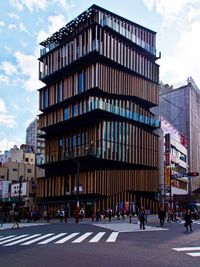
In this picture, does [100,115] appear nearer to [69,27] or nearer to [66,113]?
[66,113]

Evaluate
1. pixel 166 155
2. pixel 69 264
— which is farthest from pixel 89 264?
pixel 166 155

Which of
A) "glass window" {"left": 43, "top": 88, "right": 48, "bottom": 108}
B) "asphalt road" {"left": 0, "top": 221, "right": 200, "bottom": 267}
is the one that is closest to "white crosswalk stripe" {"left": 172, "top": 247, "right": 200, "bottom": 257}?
"asphalt road" {"left": 0, "top": 221, "right": 200, "bottom": 267}

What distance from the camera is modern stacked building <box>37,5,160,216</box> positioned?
58.9 m

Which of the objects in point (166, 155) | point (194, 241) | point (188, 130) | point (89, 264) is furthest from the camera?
point (188, 130)

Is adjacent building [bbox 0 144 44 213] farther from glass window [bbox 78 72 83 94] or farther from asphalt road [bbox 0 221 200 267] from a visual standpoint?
asphalt road [bbox 0 221 200 267]

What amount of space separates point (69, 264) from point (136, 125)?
170ft

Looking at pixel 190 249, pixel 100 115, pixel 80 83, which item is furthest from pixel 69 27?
pixel 190 249

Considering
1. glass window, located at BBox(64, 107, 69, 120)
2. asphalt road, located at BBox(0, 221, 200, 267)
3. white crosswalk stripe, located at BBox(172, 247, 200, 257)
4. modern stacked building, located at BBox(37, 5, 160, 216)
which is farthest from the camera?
glass window, located at BBox(64, 107, 69, 120)

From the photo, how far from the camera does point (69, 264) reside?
13.8m

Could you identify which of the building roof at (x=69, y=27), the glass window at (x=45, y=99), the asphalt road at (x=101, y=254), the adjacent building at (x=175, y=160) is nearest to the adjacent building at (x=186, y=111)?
the adjacent building at (x=175, y=160)

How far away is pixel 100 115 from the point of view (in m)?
59.9

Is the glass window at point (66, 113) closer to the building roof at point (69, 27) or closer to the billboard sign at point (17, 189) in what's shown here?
the building roof at point (69, 27)

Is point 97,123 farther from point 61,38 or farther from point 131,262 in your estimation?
point 131,262

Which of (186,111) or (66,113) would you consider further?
(186,111)
